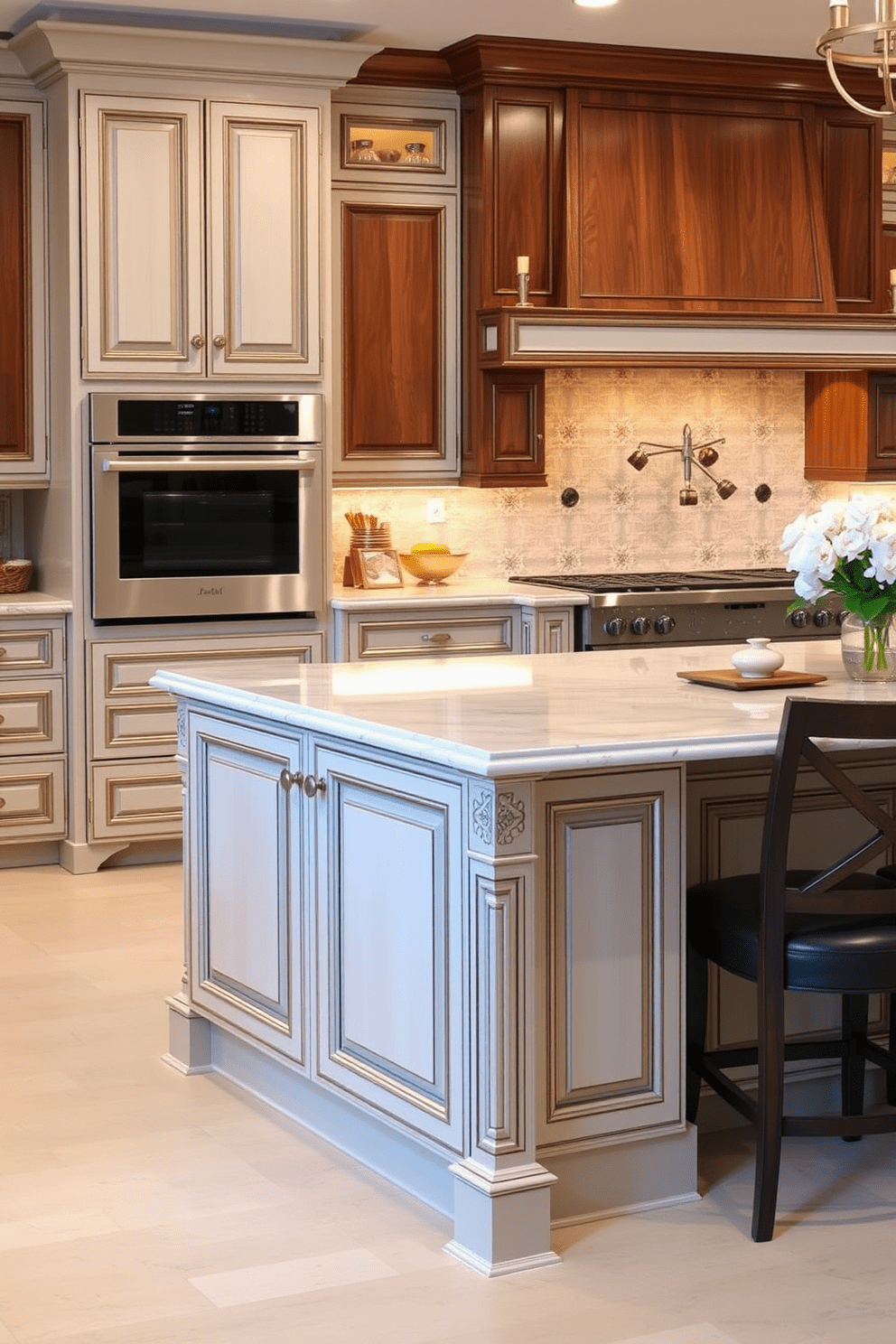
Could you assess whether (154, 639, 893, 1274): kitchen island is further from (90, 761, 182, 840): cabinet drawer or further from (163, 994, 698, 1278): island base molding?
(90, 761, 182, 840): cabinet drawer

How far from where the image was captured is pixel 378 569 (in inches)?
249

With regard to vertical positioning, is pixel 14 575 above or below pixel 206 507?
below

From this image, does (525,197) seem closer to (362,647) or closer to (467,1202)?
(362,647)

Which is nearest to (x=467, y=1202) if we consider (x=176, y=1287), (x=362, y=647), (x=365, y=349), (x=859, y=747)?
(x=176, y=1287)

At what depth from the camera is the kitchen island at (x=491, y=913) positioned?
2.87 meters

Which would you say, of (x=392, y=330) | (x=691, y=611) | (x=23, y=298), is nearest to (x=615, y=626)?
(x=691, y=611)

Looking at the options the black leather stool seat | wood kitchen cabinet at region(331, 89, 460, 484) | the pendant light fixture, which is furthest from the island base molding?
wood kitchen cabinet at region(331, 89, 460, 484)

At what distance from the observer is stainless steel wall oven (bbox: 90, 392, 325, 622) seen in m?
5.75

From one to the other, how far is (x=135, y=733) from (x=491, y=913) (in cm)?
320

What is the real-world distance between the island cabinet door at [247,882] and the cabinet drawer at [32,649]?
2033mm

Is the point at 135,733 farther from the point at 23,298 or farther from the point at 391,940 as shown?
the point at 391,940

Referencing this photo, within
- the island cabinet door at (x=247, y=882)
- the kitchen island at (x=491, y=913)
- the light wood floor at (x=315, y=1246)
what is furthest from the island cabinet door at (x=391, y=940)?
the light wood floor at (x=315, y=1246)

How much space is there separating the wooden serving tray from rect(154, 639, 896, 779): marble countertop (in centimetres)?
2

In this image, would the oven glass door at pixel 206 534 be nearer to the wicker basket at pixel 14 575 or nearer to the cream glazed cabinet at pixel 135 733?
the cream glazed cabinet at pixel 135 733
